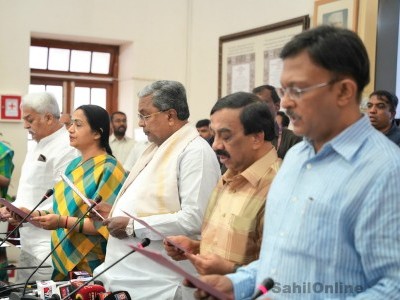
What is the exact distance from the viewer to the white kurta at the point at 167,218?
2.17 m

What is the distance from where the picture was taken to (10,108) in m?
5.97

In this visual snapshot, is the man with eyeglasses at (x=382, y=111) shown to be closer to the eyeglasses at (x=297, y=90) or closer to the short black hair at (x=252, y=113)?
the short black hair at (x=252, y=113)

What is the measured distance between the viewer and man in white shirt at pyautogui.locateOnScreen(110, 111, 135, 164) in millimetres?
6199

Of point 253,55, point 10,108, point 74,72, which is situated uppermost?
point 253,55

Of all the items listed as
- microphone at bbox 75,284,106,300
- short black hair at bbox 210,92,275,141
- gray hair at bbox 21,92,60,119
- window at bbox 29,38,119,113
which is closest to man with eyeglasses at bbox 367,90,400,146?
short black hair at bbox 210,92,275,141

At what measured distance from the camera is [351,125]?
1227 millimetres

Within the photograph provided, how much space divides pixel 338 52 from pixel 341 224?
0.36m

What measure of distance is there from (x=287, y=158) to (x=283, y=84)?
22 centimetres

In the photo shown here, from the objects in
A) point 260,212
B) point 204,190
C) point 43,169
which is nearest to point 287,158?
point 260,212

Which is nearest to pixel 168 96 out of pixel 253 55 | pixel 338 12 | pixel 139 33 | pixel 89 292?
pixel 89 292

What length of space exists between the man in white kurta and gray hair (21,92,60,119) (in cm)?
130

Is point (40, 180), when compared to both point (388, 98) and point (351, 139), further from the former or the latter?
point (351, 139)

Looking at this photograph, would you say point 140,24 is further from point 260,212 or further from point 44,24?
point 260,212

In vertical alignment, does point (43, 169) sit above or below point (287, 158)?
below
